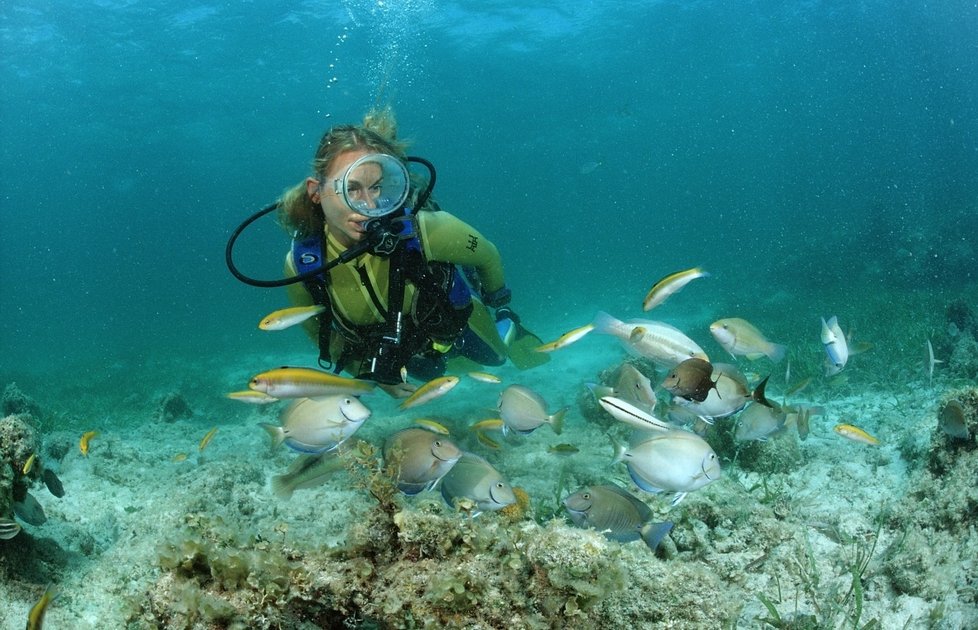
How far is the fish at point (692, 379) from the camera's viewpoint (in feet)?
8.74

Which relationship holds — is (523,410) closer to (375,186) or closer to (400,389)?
(400,389)

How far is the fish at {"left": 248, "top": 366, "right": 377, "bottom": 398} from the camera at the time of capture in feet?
10.5

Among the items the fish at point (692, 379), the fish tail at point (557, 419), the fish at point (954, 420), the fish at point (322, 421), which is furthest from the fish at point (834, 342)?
the fish at point (322, 421)

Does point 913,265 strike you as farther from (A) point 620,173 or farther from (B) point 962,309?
(A) point 620,173

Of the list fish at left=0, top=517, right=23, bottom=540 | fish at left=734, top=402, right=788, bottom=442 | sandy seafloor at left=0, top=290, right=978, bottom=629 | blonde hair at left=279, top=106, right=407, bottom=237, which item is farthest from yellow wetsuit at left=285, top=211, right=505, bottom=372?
fish at left=734, top=402, right=788, bottom=442

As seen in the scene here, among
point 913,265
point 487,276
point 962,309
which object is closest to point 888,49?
point 913,265

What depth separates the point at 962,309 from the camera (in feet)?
29.2

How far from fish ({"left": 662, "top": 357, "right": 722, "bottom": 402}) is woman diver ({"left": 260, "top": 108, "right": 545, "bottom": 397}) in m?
2.49

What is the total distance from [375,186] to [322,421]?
2216mm

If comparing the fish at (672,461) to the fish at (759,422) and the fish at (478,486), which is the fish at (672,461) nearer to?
the fish at (478,486)

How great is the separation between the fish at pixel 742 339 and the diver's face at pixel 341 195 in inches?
120

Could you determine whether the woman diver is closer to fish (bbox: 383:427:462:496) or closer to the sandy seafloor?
the sandy seafloor

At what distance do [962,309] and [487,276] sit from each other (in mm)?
9024

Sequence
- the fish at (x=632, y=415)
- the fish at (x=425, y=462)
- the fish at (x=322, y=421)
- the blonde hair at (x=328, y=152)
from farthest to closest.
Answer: the blonde hair at (x=328, y=152) → the fish at (x=322, y=421) → the fish at (x=425, y=462) → the fish at (x=632, y=415)
